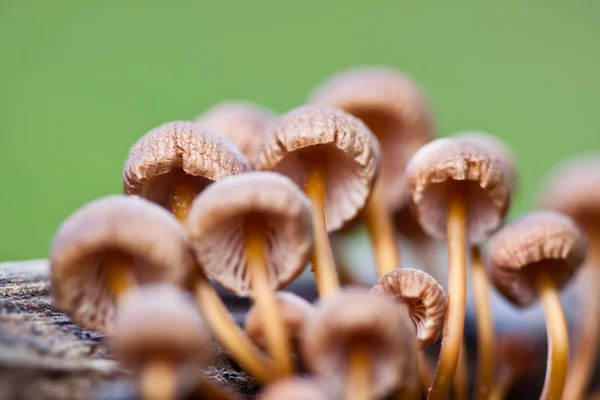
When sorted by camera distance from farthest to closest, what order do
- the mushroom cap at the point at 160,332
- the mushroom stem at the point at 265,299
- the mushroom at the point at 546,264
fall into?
the mushroom at the point at 546,264, the mushroom stem at the point at 265,299, the mushroom cap at the point at 160,332

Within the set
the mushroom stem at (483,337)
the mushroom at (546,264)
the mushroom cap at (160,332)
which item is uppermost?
the mushroom cap at (160,332)

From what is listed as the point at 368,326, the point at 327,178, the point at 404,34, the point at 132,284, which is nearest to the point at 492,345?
the point at 327,178

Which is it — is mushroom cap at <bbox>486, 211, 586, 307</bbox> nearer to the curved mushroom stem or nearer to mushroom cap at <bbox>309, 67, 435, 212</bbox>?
the curved mushroom stem

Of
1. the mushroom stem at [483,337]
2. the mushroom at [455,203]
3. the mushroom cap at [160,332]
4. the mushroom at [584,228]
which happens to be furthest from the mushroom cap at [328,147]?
the mushroom at [584,228]

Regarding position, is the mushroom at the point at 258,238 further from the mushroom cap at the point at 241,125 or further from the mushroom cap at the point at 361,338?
the mushroom cap at the point at 241,125

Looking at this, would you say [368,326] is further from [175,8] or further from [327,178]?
[175,8]

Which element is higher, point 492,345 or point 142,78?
point 142,78

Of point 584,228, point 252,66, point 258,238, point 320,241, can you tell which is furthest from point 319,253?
point 252,66
